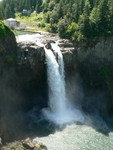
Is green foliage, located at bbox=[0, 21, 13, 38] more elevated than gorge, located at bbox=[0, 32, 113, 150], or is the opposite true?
green foliage, located at bbox=[0, 21, 13, 38]

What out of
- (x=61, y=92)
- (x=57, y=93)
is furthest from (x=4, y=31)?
(x=61, y=92)

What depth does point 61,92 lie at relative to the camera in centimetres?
4497

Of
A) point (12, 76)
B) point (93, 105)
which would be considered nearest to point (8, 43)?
point (12, 76)

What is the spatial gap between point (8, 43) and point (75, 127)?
767 inches

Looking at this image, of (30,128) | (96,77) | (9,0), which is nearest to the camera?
(30,128)

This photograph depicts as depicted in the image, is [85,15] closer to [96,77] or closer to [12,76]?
[96,77]

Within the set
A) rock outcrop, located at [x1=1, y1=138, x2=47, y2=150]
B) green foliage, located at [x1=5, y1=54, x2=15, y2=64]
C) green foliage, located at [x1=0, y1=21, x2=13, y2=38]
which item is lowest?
rock outcrop, located at [x1=1, y1=138, x2=47, y2=150]

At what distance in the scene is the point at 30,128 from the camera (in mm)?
38125

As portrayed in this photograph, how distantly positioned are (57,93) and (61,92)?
3.00ft

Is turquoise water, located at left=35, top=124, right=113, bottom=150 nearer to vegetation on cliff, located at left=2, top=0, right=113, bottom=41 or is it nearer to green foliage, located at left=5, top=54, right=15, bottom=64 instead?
green foliage, located at left=5, top=54, right=15, bottom=64

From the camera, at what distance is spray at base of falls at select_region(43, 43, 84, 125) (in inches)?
1678

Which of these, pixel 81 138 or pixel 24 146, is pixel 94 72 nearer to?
pixel 81 138

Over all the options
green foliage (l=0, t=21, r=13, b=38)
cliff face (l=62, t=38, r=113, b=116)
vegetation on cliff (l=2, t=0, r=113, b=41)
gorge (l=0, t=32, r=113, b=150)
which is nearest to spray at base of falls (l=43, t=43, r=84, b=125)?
gorge (l=0, t=32, r=113, b=150)

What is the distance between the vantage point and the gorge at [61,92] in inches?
1426
